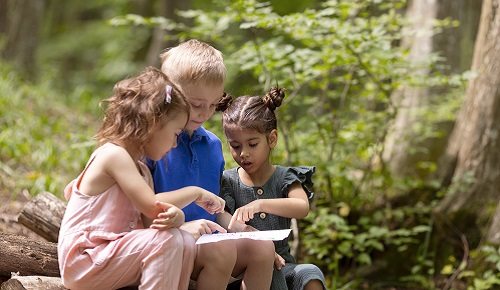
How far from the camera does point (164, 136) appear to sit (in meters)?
3.12

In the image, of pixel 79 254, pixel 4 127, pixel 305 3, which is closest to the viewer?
pixel 79 254

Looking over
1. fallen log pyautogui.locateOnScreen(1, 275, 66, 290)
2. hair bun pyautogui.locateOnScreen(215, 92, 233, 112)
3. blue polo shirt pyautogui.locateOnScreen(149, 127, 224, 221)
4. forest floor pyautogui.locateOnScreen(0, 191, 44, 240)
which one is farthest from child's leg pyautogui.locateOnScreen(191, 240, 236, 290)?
forest floor pyautogui.locateOnScreen(0, 191, 44, 240)

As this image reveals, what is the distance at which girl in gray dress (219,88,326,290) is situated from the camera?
12.0 ft

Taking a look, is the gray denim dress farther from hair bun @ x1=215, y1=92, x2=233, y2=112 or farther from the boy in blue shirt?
hair bun @ x1=215, y1=92, x2=233, y2=112

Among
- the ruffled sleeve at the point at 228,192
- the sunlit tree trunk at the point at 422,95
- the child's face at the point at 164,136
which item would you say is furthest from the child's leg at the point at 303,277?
the sunlit tree trunk at the point at 422,95

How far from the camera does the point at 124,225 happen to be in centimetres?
317

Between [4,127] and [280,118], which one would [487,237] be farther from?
[4,127]

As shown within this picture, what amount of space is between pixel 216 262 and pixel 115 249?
0.45 metres

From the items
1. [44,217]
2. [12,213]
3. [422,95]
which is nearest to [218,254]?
[44,217]

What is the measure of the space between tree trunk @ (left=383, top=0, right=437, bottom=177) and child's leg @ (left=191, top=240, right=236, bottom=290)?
3556mm

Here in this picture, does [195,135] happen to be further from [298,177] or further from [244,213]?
[298,177]

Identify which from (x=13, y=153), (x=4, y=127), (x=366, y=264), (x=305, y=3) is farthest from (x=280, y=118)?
(x=305, y=3)

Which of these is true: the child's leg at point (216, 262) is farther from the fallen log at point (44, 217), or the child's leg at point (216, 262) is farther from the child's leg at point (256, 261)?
the fallen log at point (44, 217)

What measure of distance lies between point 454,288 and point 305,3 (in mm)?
8944
